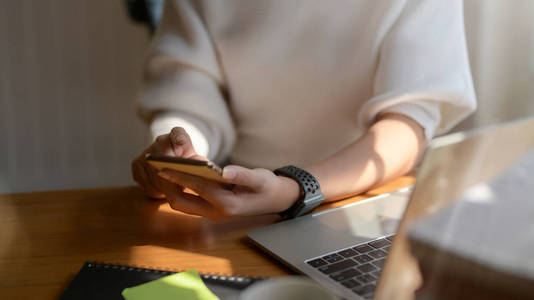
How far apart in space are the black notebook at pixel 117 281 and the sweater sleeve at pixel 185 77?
385 mm

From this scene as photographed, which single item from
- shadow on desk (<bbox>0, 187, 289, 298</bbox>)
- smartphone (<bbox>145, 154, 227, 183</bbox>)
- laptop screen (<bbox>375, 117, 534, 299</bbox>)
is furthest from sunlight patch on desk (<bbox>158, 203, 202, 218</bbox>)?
laptop screen (<bbox>375, 117, 534, 299</bbox>)

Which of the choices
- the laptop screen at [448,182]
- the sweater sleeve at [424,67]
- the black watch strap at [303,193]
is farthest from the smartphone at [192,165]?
the sweater sleeve at [424,67]

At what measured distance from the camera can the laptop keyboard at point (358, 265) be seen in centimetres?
43

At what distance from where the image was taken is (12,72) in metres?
1.55

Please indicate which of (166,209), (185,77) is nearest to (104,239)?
(166,209)

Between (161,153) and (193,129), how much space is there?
0.16 metres

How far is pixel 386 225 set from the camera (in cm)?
56

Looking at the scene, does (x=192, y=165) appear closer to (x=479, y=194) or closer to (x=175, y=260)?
(x=175, y=260)

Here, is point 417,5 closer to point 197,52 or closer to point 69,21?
point 197,52

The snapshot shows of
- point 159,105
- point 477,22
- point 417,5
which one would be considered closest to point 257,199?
point 159,105

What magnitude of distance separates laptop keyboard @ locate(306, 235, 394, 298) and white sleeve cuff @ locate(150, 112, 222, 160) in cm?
40

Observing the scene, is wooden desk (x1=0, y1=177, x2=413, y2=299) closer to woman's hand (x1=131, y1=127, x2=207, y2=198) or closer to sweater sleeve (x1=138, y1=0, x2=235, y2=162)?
woman's hand (x1=131, y1=127, x2=207, y2=198)

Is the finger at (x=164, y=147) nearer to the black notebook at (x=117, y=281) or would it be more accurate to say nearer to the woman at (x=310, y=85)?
the woman at (x=310, y=85)

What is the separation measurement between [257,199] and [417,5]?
1.49 ft
